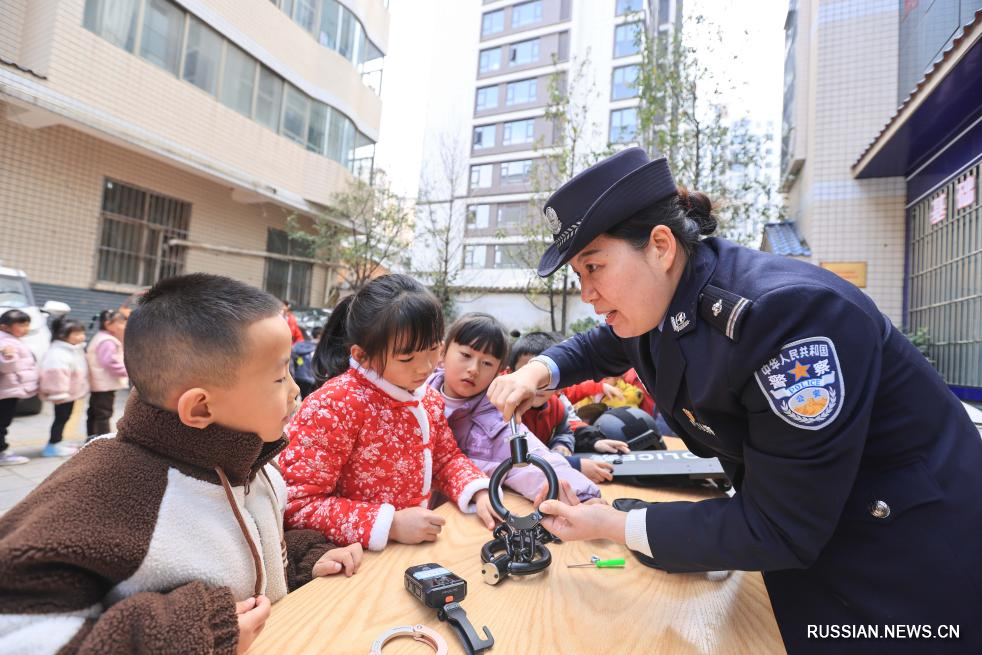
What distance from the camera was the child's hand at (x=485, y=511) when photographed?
1589 millimetres

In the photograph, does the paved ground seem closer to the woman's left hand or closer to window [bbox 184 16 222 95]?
the woman's left hand

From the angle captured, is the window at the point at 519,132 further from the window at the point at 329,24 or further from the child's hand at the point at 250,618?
the child's hand at the point at 250,618

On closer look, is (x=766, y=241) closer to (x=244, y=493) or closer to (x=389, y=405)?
(x=389, y=405)

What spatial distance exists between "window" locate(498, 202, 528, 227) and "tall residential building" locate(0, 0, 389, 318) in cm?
1287

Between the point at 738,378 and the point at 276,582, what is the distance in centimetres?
108

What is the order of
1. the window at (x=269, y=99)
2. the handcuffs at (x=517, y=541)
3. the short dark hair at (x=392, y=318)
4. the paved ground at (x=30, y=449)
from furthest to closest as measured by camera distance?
the window at (x=269, y=99)
the paved ground at (x=30, y=449)
the short dark hair at (x=392, y=318)
the handcuffs at (x=517, y=541)

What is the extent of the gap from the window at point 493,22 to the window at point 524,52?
158 centimetres

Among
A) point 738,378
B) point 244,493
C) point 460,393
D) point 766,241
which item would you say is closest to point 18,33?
point 460,393

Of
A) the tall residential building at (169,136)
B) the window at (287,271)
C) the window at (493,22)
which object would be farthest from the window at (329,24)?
the window at (493,22)

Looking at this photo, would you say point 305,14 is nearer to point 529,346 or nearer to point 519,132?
point 529,346

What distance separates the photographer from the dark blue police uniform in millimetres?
1046

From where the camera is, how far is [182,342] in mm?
1009

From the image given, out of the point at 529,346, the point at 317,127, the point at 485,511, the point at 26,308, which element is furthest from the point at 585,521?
the point at 317,127

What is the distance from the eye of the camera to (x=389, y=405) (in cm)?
174
